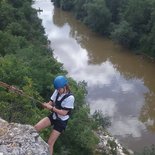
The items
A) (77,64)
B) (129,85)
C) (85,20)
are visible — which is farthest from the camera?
(85,20)

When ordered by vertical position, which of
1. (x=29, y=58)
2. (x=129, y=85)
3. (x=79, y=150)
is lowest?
(x=79, y=150)

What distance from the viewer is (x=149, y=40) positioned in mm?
49281

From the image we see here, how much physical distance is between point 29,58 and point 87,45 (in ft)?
97.6

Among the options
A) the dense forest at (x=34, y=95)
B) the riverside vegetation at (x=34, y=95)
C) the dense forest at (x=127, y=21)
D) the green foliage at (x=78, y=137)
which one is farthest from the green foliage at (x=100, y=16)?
the green foliage at (x=78, y=137)

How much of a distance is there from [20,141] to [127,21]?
47987 mm

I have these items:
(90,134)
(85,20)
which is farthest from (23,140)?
(85,20)

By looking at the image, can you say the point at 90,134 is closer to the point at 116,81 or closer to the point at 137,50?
the point at 116,81

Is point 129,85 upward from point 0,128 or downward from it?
upward

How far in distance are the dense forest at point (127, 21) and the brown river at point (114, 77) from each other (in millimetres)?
1360

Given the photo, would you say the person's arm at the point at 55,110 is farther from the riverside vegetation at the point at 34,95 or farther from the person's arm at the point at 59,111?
the riverside vegetation at the point at 34,95

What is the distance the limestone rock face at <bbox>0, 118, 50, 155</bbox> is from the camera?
7926 mm

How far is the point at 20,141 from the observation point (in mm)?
8133

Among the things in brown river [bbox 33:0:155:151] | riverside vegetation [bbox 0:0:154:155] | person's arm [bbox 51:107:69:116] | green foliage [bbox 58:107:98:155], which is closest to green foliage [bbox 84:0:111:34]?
brown river [bbox 33:0:155:151]

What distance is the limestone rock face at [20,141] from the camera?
7.93 metres
